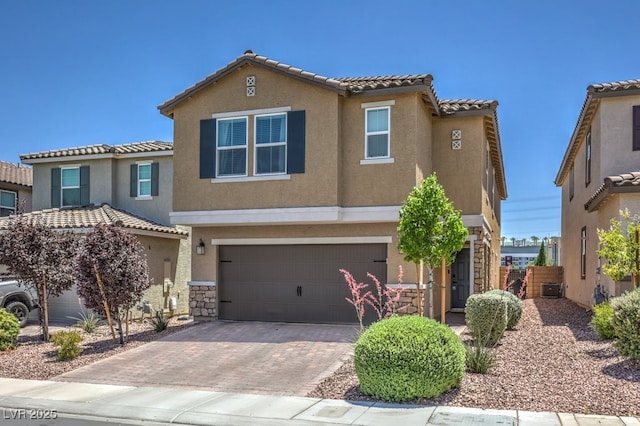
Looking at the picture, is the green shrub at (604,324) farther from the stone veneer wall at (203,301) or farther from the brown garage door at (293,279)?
the stone veneer wall at (203,301)

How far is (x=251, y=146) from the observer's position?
51.1 feet

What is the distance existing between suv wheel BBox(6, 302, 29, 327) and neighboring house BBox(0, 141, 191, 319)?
2.96 m

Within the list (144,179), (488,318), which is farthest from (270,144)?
(144,179)

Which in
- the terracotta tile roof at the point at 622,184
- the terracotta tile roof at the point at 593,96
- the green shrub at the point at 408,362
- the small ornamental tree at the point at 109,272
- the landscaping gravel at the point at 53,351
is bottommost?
the landscaping gravel at the point at 53,351

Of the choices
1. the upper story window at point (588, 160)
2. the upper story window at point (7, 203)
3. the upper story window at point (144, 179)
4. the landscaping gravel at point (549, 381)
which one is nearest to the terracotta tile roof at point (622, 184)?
the landscaping gravel at point (549, 381)

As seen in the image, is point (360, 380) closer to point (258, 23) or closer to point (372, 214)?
point (372, 214)

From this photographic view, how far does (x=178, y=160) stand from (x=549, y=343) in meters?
10.4

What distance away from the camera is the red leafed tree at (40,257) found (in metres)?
13.7

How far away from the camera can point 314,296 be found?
15.9 metres

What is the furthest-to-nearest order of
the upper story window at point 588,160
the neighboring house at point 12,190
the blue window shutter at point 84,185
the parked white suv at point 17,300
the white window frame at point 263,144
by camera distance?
the neighboring house at point 12,190
the blue window shutter at point 84,185
the upper story window at point 588,160
the parked white suv at point 17,300
the white window frame at point 263,144

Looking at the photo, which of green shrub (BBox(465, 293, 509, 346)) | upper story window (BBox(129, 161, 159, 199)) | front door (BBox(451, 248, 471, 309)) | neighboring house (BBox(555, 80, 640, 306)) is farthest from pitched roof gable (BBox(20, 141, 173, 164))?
neighboring house (BBox(555, 80, 640, 306))

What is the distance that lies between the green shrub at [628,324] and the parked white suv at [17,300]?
48.0 feet

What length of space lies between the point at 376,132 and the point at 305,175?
6.75ft

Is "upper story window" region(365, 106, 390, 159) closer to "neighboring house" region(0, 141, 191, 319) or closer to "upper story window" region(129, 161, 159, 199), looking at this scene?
"neighboring house" region(0, 141, 191, 319)
